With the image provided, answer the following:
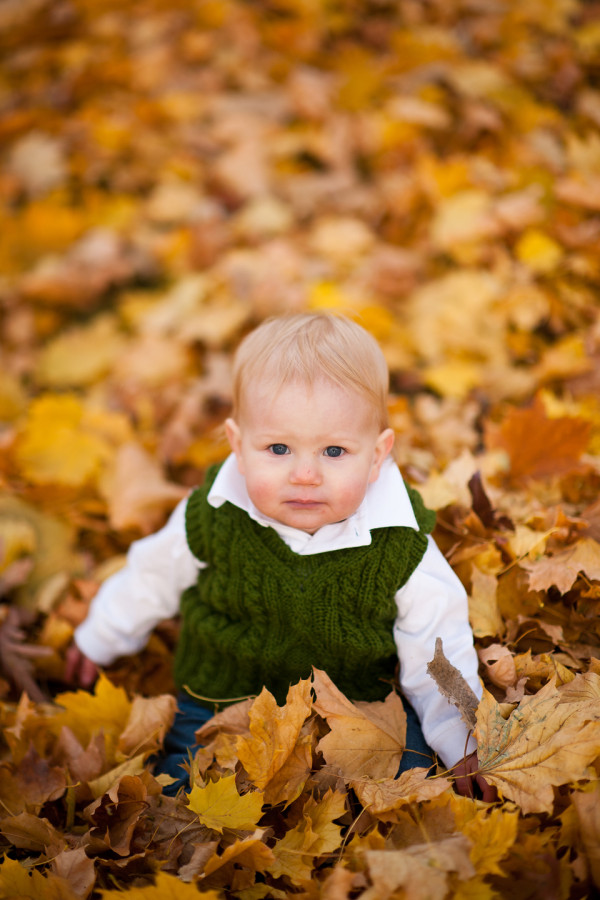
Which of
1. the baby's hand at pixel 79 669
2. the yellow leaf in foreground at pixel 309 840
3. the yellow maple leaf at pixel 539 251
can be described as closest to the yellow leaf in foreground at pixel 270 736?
the yellow leaf in foreground at pixel 309 840

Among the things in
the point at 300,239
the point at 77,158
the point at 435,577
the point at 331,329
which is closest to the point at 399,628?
the point at 435,577

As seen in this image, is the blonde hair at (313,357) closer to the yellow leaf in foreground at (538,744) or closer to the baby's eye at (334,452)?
the baby's eye at (334,452)

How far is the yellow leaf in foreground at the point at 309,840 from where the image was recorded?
4.54 ft

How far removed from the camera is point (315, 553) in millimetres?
1656

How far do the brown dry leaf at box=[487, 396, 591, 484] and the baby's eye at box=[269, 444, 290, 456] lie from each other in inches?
35.5

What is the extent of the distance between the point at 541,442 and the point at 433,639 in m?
0.80

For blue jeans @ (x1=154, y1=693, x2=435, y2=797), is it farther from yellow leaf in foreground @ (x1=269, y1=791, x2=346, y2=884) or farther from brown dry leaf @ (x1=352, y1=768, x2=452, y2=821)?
yellow leaf in foreground @ (x1=269, y1=791, x2=346, y2=884)

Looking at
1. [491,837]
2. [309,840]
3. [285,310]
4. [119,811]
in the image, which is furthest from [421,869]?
[285,310]

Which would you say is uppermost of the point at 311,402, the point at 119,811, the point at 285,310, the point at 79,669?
the point at 311,402

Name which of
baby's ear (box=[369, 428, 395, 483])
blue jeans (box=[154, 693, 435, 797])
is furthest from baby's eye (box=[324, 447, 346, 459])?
blue jeans (box=[154, 693, 435, 797])

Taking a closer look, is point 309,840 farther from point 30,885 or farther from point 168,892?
point 30,885

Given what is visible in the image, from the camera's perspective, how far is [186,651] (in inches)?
75.7

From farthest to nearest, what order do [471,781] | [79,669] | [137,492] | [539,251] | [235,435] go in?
[539,251] < [137,492] < [79,669] < [235,435] < [471,781]

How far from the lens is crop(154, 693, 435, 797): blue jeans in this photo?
1.61m
